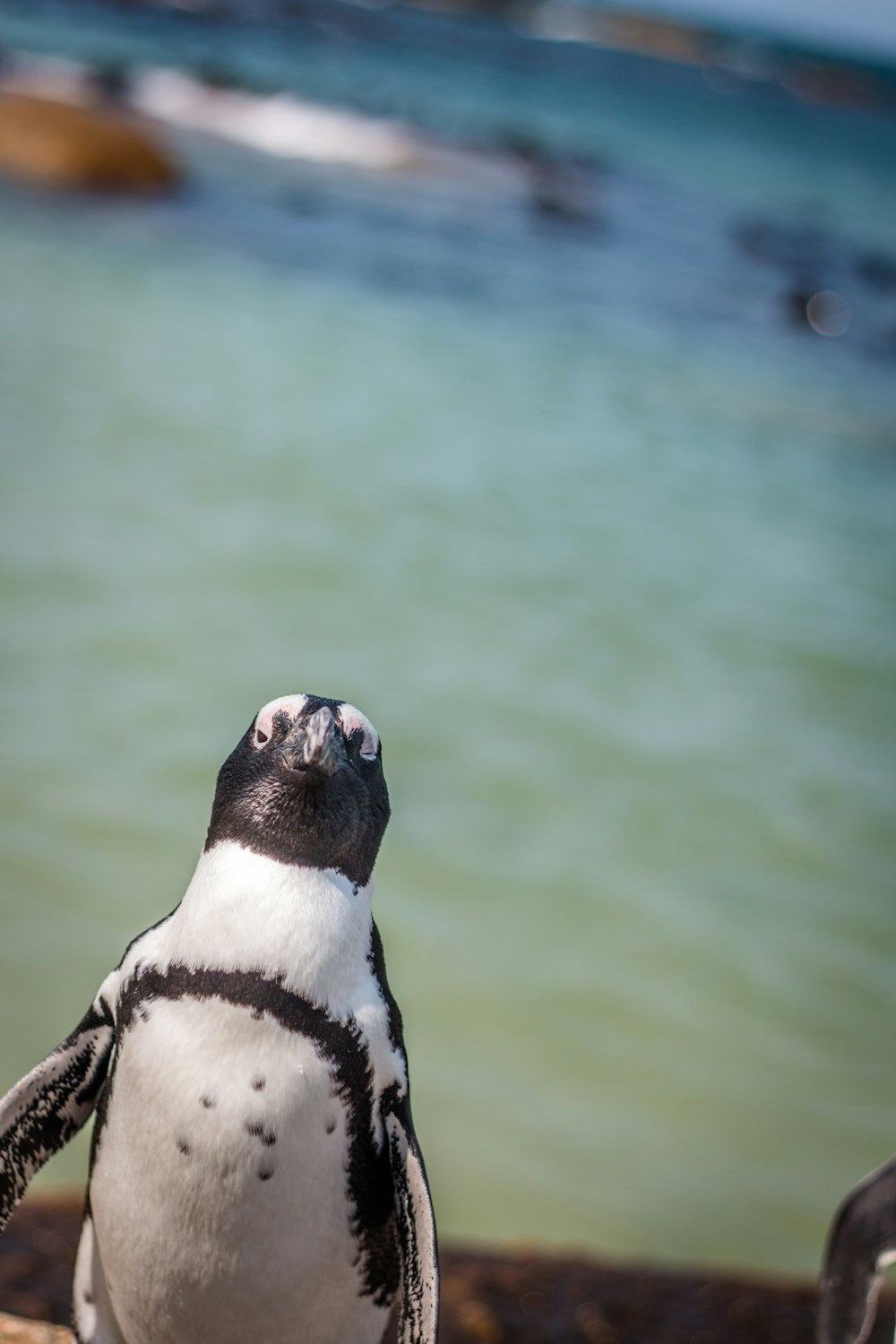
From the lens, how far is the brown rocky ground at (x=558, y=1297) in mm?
2863

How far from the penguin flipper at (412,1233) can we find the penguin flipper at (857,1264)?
906mm

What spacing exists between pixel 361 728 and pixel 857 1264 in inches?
50.9

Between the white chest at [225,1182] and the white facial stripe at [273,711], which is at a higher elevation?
the white facial stripe at [273,711]

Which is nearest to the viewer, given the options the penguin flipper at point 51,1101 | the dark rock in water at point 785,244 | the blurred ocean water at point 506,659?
the penguin flipper at point 51,1101

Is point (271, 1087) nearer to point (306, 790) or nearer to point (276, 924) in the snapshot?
point (276, 924)

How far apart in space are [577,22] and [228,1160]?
8031cm

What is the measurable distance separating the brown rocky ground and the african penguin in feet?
3.23

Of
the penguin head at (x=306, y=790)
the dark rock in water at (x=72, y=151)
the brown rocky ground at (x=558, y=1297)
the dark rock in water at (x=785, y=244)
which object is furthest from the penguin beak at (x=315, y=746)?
the dark rock in water at (x=785, y=244)

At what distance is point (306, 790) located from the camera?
69.8 inches

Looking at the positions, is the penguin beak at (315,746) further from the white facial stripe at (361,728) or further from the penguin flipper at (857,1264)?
the penguin flipper at (857,1264)

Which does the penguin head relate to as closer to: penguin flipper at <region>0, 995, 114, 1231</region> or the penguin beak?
the penguin beak

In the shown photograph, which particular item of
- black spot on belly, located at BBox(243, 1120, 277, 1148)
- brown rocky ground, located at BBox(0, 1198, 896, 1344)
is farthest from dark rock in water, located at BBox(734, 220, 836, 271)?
black spot on belly, located at BBox(243, 1120, 277, 1148)

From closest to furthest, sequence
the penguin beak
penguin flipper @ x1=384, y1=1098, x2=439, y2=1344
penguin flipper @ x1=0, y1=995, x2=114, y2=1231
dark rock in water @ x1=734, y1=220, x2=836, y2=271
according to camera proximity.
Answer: the penguin beak
penguin flipper @ x1=384, y1=1098, x2=439, y2=1344
penguin flipper @ x1=0, y1=995, x2=114, y2=1231
dark rock in water @ x1=734, y1=220, x2=836, y2=271

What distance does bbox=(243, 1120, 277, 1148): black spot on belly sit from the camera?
70.0 inches
